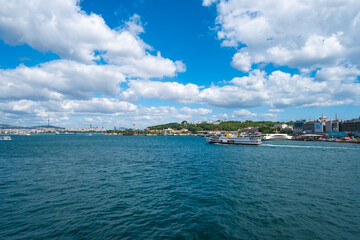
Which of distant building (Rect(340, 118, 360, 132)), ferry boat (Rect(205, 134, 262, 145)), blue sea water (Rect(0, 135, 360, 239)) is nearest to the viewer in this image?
blue sea water (Rect(0, 135, 360, 239))

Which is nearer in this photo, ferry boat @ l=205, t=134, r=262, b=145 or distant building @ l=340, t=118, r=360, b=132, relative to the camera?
ferry boat @ l=205, t=134, r=262, b=145

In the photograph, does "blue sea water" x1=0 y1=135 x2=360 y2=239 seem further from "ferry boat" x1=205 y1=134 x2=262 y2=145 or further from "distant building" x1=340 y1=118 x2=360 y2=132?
"distant building" x1=340 y1=118 x2=360 y2=132

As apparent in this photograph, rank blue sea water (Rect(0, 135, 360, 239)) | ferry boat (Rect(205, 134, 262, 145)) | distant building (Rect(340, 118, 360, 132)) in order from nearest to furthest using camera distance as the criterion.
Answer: blue sea water (Rect(0, 135, 360, 239)) → ferry boat (Rect(205, 134, 262, 145)) → distant building (Rect(340, 118, 360, 132))

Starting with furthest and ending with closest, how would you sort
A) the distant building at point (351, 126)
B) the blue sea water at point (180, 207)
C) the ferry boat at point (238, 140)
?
the distant building at point (351, 126) < the ferry boat at point (238, 140) < the blue sea water at point (180, 207)

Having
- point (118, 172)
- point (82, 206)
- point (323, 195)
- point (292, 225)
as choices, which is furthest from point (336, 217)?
point (118, 172)

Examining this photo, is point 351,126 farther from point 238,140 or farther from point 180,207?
A: point 180,207

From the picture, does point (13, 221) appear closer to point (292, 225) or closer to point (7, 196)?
point (7, 196)

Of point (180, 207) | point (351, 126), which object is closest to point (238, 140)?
point (180, 207)

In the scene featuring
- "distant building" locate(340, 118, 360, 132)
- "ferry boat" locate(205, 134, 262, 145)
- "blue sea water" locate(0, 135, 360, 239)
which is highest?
"distant building" locate(340, 118, 360, 132)

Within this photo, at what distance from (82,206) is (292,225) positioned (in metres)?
18.1

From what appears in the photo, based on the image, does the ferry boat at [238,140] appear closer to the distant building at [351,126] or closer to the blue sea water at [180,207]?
the blue sea water at [180,207]

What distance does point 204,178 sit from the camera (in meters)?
28.9

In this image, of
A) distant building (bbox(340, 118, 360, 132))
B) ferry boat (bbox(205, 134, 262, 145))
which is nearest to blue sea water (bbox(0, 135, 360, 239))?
ferry boat (bbox(205, 134, 262, 145))

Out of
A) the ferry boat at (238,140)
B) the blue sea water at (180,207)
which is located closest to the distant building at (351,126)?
the ferry boat at (238,140)
